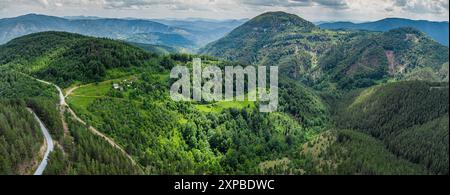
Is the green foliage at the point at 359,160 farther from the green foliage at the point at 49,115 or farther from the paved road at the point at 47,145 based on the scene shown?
the paved road at the point at 47,145

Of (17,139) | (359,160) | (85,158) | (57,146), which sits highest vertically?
(17,139)

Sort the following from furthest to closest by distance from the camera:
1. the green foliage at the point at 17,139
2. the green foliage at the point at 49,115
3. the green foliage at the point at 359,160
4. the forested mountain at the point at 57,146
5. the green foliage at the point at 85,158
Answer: the green foliage at the point at 359,160
the green foliage at the point at 49,115
the green foliage at the point at 85,158
the forested mountain at the point at 57,146
the green foliage at the point at 17,139

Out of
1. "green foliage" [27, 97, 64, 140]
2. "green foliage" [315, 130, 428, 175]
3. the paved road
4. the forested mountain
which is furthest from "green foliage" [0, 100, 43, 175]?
"green foliage" [315, 130, 428, 175]

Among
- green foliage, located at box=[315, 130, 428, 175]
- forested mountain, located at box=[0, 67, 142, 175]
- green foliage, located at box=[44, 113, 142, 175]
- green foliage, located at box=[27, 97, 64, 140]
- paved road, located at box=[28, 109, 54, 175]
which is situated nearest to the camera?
forested mountain, located at box=[0, 67, 142, 175]

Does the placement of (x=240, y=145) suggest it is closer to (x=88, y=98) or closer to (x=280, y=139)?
(x=280, y=139)

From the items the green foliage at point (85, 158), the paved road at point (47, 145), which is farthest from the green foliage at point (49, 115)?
the green foliage at point (85, 158)

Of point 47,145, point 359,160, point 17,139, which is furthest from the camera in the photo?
point 359,160

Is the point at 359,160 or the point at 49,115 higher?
the point at 49,115

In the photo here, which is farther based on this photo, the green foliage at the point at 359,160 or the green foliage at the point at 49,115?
the green foliage at the point at 359,160

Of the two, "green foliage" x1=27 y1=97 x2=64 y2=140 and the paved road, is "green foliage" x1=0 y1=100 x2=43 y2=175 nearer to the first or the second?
the paved road

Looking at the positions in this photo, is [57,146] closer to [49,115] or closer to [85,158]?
[85,158]

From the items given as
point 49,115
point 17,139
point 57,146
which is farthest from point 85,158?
point 49,115
